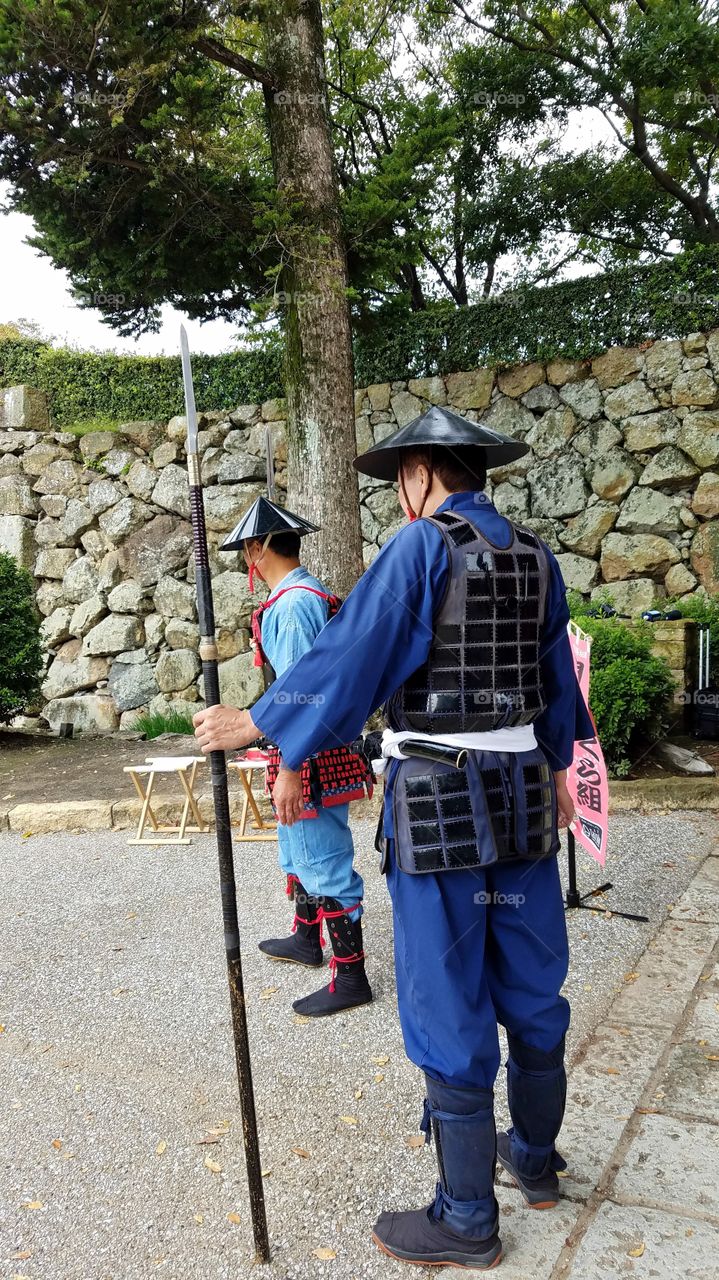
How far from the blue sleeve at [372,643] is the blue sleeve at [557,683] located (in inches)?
18.3

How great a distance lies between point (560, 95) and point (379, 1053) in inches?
383

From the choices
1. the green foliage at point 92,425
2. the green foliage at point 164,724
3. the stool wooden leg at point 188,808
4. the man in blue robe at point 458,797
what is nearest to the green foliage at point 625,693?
the stool wooden leg at point 188,808

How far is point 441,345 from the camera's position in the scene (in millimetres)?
9109

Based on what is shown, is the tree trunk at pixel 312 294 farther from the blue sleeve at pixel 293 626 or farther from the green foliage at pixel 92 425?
the green foliage at pixel 92 425

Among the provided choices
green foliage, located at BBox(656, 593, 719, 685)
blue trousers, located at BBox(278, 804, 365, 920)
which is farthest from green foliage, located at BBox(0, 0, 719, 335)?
blue trousers, located at BBox(278, 804, 365, 920)

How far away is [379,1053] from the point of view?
9.96 feet

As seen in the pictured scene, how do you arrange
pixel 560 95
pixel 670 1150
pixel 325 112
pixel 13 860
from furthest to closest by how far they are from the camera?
pixel 560 95, pixel 325 112, pixel 13 860, pixel 670 1150

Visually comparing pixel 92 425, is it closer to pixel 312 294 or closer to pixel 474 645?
pixel 312 294

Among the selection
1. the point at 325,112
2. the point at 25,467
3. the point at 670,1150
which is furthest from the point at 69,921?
the point at 25,467

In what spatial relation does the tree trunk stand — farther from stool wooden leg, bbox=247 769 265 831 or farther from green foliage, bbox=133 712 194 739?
green foliage, bbox=133 712 194 739

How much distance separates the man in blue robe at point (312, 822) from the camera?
131 inches

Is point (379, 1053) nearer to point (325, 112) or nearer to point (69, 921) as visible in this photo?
point (69, 921)

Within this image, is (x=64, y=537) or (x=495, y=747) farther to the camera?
(x=64, y=537)

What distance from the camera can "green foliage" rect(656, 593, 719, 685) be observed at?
22.2 feet
